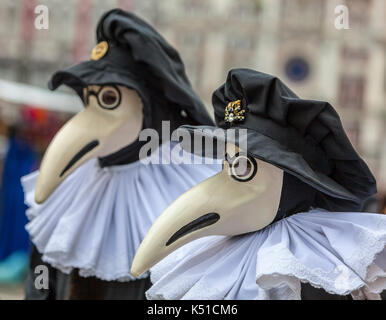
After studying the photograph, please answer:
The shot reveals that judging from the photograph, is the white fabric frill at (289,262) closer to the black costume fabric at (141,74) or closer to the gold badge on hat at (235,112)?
the gold badge on hat at (235,112)

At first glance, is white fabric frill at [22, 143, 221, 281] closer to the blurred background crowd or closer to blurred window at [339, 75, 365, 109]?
the blurred background crowd

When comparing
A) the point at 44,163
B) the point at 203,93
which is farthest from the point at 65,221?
the point at 203,93

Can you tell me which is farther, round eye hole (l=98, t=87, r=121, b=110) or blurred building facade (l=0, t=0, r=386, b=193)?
blurred building facade (l=0, t=0, r=386, b=193)

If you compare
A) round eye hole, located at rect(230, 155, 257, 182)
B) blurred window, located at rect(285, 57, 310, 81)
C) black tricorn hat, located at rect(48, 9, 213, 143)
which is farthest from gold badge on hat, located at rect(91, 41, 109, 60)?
blurred window, located at rect(285, 57, 310, 81)

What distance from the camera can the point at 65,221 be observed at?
5.66 feet

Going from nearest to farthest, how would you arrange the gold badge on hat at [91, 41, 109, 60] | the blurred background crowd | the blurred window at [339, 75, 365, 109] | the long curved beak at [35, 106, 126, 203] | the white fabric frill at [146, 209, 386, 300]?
1. the white fabric frill at [146, 209, 386, 300]
2. the long curved beak at [35, 106, 126, 203]
3. the gold badge on hat at [91, 41, 109, 60]
4. the blurred background crowd
5. the blurred window at [339, 75, 365, 109]

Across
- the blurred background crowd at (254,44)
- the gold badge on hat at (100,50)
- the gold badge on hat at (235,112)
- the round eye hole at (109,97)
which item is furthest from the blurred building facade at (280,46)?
the gold badge on hat at (235,112)

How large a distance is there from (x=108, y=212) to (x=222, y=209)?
0.59m

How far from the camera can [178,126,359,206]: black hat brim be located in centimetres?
114

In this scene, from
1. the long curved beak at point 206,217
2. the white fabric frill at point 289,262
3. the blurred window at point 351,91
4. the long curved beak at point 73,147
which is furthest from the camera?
the blurred window at point 351,91

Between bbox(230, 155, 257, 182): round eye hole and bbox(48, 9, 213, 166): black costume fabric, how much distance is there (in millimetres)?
521

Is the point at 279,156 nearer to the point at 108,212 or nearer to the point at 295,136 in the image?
the point at 295,136

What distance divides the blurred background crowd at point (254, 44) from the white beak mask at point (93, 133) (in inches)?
375

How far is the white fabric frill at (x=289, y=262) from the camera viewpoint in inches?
42.8
